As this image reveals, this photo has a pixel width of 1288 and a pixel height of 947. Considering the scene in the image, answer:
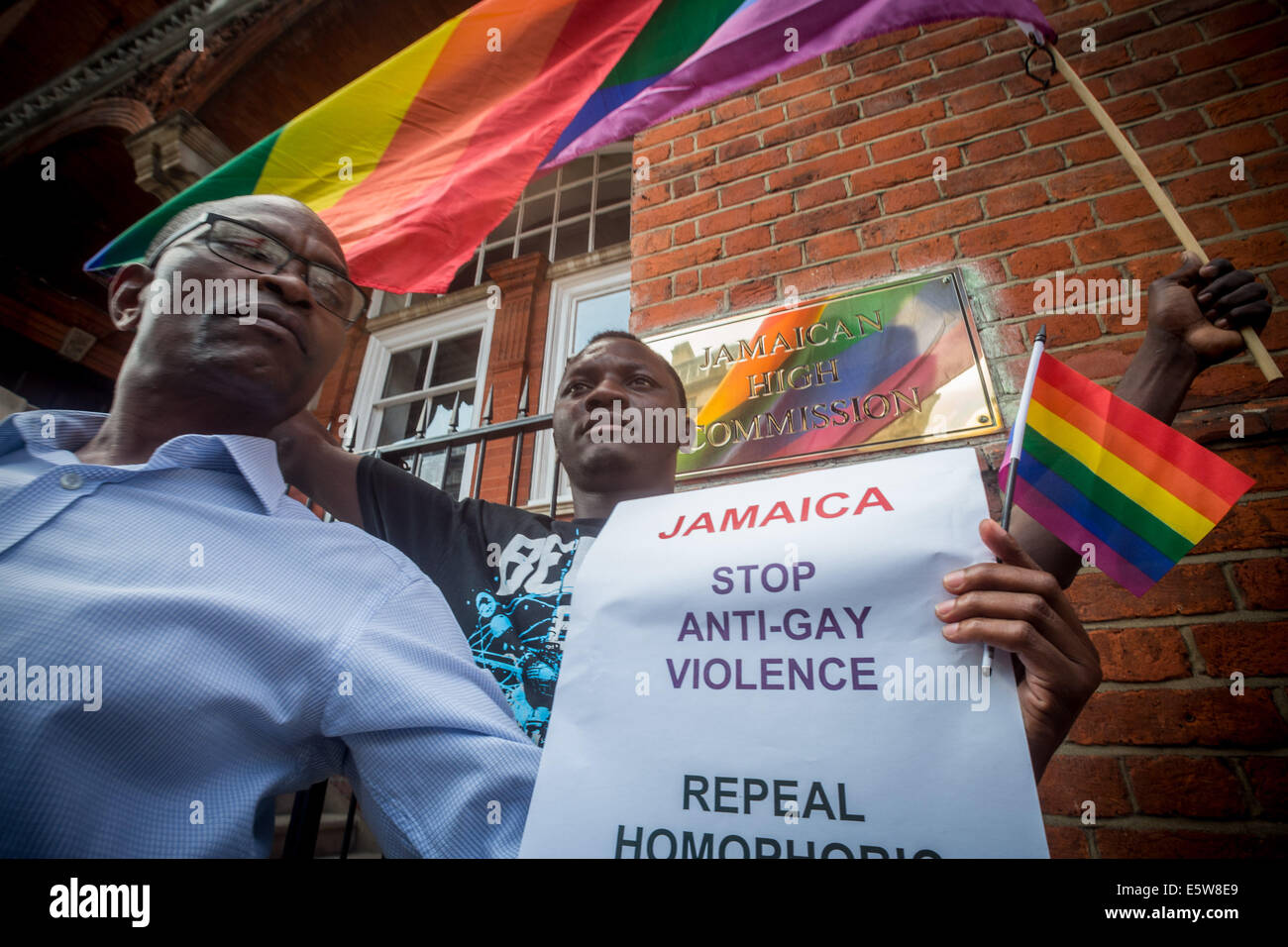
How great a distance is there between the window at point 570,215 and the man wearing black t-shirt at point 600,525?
11.5ft

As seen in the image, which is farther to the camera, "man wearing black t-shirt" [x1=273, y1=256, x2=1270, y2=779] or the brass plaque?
the brass plaque

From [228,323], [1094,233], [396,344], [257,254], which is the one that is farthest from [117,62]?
[1094,233]

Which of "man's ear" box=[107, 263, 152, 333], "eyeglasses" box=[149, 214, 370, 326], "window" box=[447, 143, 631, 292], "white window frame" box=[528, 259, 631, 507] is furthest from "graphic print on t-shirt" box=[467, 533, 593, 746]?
"window" box=[447, 143, 631, 292]

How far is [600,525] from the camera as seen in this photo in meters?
1.41

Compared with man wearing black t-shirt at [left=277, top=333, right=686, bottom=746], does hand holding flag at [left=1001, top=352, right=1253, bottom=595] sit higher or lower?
lower

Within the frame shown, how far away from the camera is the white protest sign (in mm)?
511

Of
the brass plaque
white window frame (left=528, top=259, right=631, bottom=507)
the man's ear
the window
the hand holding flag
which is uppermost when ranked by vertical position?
the window

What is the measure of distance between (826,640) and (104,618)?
0.90m

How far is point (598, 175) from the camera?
491 cm

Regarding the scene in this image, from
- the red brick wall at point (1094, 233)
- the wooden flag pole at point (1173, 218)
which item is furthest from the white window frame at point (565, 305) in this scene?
the wooden flag pole at point (1173, 218)

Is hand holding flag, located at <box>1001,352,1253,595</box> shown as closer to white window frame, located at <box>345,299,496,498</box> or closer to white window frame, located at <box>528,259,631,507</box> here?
white window frame, located at <box>528,259,631,507</box>

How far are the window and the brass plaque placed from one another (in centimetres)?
340
